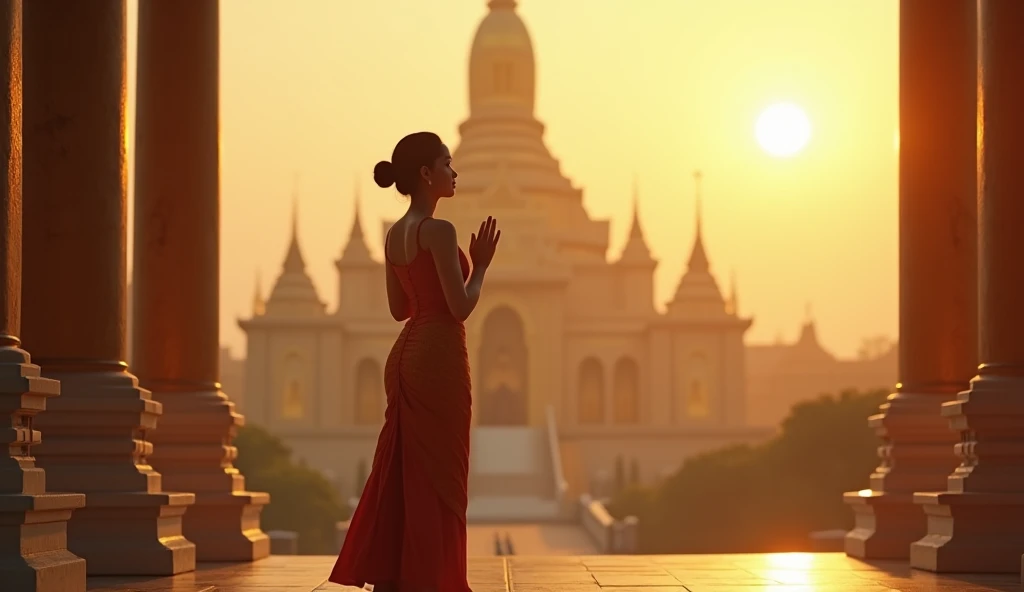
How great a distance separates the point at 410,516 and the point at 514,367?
4708cm

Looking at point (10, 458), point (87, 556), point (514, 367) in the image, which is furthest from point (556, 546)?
point (10, 458)

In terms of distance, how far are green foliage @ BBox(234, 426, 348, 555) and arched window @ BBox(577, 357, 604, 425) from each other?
16812 mm

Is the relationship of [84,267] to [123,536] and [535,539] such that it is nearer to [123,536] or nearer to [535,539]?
[123,536]

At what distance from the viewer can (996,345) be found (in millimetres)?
10695

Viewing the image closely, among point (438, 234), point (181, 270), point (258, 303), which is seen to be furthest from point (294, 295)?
point (438, 234)

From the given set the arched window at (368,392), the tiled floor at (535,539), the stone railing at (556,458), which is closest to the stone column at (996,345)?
the tiled floor at (535,539)

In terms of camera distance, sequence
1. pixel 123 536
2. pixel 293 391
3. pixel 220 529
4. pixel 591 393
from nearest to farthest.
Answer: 1. pixel 123 536
2. pixel 220 529
3. pixel 293 391
4. pixel 591 393

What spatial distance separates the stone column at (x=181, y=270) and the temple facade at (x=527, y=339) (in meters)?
35.5

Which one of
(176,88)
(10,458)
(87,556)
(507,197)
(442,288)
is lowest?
(87,556)

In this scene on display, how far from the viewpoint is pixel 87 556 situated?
10.7 m

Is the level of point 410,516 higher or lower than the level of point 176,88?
lower

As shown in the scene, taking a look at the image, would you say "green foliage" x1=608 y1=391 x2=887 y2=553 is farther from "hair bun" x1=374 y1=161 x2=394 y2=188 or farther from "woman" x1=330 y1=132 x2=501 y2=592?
"hair bun" x1=374 y1=161 x2=394 y2=188

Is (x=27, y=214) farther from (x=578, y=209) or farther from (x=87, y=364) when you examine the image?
(x=578, y=209)

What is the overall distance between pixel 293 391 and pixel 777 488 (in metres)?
22.7
